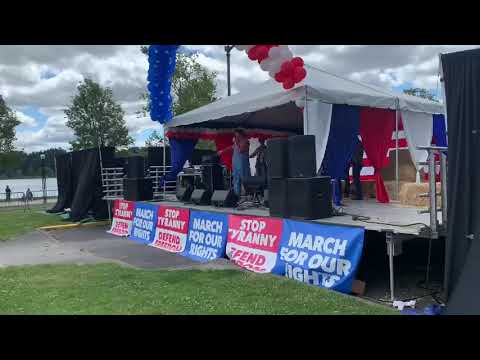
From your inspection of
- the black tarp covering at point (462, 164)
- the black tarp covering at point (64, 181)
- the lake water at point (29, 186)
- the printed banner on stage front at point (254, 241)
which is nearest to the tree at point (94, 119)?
the lake water at point (29, 186)

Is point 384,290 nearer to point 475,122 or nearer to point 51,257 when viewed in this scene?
point 475,122

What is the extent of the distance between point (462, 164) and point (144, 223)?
6932mm

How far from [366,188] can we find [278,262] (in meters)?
4.51

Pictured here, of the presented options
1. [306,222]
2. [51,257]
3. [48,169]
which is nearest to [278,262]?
[306,222]

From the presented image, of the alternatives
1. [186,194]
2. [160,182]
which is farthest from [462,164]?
[160,182]

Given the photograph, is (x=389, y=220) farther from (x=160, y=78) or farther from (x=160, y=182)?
(x=160, y=182)

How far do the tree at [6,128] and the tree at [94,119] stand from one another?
303 cm

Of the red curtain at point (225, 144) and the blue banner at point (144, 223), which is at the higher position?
the red curtain at point (225, 144)

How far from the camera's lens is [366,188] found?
9.37 m

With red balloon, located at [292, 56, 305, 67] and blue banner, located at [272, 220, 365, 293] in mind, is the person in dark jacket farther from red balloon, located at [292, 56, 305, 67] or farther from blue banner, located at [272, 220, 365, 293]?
blue banner, located at [272, 220, 365, 293]

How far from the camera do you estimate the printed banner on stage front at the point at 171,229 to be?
7844mm

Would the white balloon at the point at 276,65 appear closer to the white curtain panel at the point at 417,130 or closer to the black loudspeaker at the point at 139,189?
the white curtain panel at the point at 417,130
